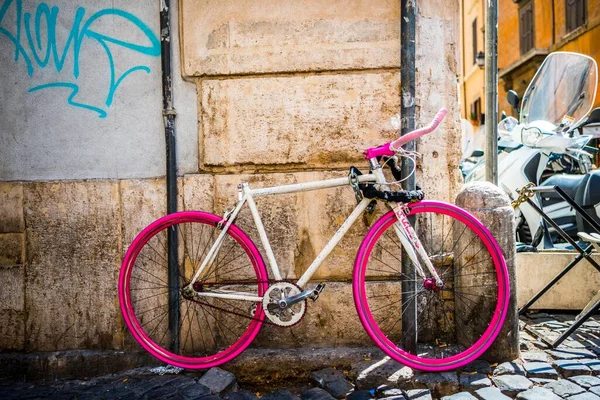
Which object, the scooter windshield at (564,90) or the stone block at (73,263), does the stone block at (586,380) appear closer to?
the stone block at (73,263)

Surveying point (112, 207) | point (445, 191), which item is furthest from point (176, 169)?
point (445, 191)

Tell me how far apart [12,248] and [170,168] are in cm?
121

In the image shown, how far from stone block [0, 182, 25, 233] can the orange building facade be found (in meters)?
13.3

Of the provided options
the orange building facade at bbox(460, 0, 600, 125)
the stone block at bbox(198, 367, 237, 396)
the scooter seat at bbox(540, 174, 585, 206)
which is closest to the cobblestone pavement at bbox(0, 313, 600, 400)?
the stone block at bbox(198, 367, 237, 396)

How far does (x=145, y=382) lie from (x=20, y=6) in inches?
103

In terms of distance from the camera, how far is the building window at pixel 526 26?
803 inches

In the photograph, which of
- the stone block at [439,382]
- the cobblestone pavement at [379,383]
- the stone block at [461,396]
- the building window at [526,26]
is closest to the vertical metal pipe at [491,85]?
the cobblestone pavement at [379,383]

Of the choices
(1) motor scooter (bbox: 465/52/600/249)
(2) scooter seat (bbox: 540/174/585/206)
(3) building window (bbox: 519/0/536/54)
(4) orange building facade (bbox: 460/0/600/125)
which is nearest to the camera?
(2) scooter seat (bbox: 540/174/585/206)

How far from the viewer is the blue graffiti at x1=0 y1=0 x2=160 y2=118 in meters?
3.51

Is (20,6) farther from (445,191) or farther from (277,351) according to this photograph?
(445,191)

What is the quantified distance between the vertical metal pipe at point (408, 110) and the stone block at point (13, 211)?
253 centimetres

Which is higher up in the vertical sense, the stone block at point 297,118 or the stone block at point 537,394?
the stone block at point 297,118

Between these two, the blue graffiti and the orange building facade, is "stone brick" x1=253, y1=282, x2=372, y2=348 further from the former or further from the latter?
the orange building facade

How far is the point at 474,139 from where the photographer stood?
832 cm
